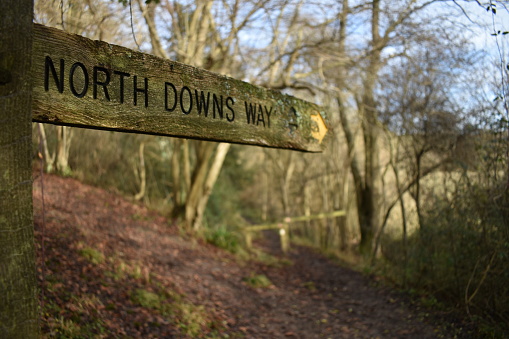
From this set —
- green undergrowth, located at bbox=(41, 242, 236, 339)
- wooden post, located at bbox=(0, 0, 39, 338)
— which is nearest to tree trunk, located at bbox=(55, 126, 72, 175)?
green undergrowth, located at bbox=(41, 242, 236, 339)

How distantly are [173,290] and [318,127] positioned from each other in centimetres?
464

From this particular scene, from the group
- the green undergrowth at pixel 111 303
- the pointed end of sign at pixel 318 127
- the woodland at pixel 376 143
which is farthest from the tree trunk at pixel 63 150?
the pointed end of sign at pixel 318 127

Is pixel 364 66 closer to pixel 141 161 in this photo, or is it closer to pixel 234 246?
pixel 234 246

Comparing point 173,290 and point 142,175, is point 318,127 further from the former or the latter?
point 142,175

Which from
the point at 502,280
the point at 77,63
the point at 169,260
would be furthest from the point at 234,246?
the point at 77,63

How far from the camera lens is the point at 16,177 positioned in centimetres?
167

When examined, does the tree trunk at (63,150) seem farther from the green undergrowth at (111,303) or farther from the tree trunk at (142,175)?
the green undergrowth at (111,303)

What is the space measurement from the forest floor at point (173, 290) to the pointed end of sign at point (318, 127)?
2587 mm

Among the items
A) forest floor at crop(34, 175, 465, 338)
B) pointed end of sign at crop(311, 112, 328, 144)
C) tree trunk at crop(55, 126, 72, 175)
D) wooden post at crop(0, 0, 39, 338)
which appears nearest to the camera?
wooden post at crop(0, 0, 39, 338)

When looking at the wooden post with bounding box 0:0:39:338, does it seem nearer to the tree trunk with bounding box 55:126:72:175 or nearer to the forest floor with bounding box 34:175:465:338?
the forest floor with bounding box 34:175:465:338

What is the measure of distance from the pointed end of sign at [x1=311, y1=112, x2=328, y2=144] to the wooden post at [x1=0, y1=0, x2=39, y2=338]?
1.99m

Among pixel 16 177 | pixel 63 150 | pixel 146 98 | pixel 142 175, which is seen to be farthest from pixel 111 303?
pixel 142 175

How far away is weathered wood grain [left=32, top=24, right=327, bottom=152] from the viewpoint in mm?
1895

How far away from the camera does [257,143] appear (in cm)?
279
